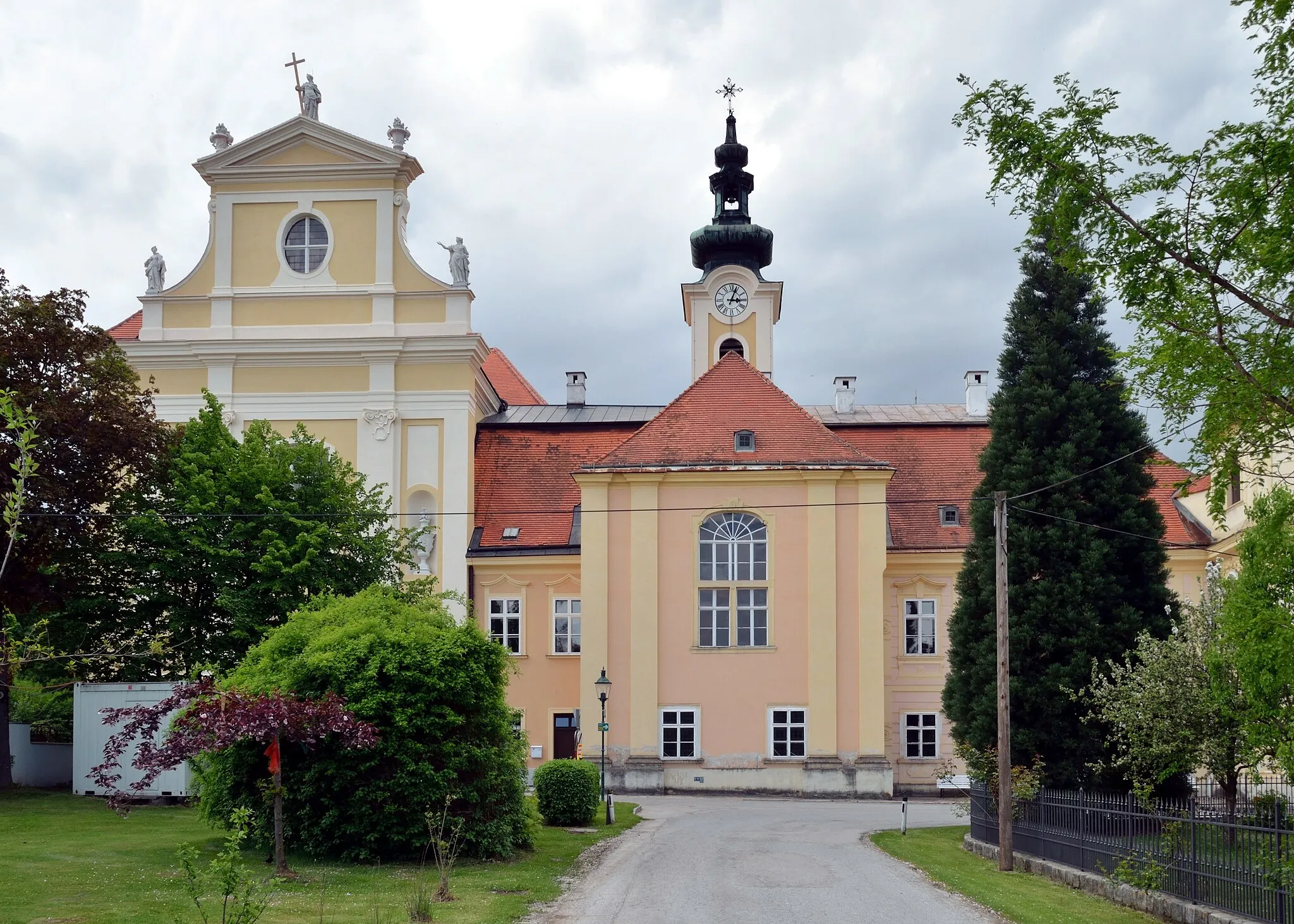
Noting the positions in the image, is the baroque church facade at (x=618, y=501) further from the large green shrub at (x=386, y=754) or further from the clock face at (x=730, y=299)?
the large green shrub at (x=386, y=754)

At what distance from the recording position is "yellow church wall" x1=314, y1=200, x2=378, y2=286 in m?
40.3

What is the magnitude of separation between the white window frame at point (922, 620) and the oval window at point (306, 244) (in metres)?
20.3

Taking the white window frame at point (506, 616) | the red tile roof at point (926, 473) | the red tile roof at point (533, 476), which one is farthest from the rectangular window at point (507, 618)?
the red tile roof at point (926, 473)

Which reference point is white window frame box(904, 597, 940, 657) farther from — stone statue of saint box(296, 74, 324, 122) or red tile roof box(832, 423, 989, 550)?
Answer: stone statue of saint box(296, 74, 324, 122)

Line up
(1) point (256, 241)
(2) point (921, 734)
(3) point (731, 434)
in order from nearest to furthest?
(3) point (731, 434) < (2) point (921, 734) < (1) point (256, 241)

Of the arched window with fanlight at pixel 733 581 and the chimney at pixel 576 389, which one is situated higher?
the chimney at pixel 576 389

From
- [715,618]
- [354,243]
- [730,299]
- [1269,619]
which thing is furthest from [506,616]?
[1269,619]

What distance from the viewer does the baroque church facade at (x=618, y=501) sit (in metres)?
36.8

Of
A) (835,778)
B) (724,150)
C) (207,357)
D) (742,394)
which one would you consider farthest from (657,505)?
(724,150)

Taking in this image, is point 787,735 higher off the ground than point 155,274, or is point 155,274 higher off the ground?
point 155,274

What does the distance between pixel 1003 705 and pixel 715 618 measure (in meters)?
16.0

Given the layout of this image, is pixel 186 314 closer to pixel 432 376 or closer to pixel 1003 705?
pixel 432 376

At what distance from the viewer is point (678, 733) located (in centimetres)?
3678

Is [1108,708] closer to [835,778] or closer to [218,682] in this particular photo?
[218,682]
